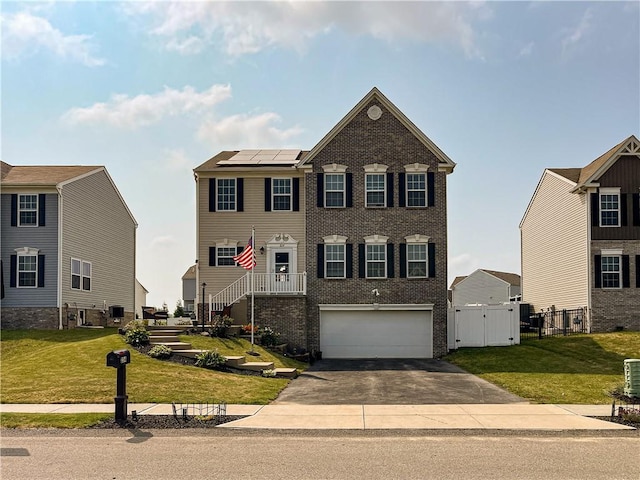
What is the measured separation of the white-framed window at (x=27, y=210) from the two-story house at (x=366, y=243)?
8.17m

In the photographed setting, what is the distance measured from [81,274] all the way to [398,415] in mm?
22567

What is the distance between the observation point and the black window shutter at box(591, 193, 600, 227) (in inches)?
1288

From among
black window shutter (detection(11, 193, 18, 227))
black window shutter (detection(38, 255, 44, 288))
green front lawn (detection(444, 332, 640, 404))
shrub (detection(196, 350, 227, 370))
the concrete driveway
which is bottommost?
the concrete driveway

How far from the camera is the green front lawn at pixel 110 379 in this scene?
56.3 ft

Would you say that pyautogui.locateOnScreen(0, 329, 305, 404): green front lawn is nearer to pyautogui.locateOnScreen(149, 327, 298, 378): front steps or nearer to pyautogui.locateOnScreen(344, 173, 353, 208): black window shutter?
pyautogui.locateOnScreen(149, 327, 298, 378): front steps

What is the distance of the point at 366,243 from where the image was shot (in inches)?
1217

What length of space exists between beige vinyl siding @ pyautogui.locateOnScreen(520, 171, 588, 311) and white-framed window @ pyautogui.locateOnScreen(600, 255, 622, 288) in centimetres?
79

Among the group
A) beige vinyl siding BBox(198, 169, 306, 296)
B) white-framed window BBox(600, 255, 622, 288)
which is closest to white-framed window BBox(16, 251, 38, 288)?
beige vinyl siding BBox(198, 169, 306, 296)

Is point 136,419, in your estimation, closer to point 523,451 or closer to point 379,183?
point 523,451

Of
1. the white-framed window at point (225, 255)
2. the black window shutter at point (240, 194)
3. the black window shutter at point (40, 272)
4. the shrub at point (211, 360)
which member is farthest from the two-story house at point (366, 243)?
the shrub at point (211, 360)

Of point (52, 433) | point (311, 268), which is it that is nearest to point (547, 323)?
point (311, 268)

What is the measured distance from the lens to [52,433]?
522 inches

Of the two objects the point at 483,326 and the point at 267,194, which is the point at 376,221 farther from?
the point at 483,326

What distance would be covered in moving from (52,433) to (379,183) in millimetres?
20391
